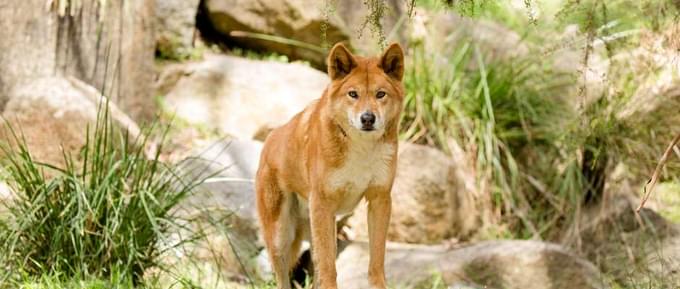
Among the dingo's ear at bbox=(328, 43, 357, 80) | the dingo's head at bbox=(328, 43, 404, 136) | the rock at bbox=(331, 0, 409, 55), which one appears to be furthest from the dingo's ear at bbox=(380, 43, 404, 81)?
the rock at bbox=(331, 0, 409, 55)

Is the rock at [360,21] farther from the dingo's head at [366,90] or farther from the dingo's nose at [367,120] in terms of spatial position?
Answer: the dingo's nose at [367,120]

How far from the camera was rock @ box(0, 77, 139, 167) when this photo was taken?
24.2ft

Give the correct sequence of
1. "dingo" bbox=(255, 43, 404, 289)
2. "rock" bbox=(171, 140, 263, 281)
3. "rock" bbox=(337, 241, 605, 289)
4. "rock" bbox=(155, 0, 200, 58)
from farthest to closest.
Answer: "rock" bbox=(155, 0, 200, 58) < "rock" bbox=(337, 241, 605, 289) < "rock" bbox=(171, 140, 263, 281) < "dingo" bbox=(255, 43, 404, 289)

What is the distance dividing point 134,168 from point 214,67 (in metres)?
4.30

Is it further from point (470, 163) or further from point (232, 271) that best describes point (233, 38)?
point (232, 271)

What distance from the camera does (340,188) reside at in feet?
17.4

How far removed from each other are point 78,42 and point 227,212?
2.21 metres

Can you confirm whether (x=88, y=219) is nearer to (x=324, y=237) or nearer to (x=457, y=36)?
(x=324, y=237)

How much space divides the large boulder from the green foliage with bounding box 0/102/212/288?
4.61 metres

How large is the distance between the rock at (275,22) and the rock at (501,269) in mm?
3693

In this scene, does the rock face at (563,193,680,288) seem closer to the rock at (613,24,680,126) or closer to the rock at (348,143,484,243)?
the rock at (613,24,680,126)

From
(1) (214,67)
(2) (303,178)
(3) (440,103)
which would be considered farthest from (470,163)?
(2) (303,178)

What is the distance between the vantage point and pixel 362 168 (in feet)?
17.3

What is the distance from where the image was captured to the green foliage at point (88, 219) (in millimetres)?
5758
